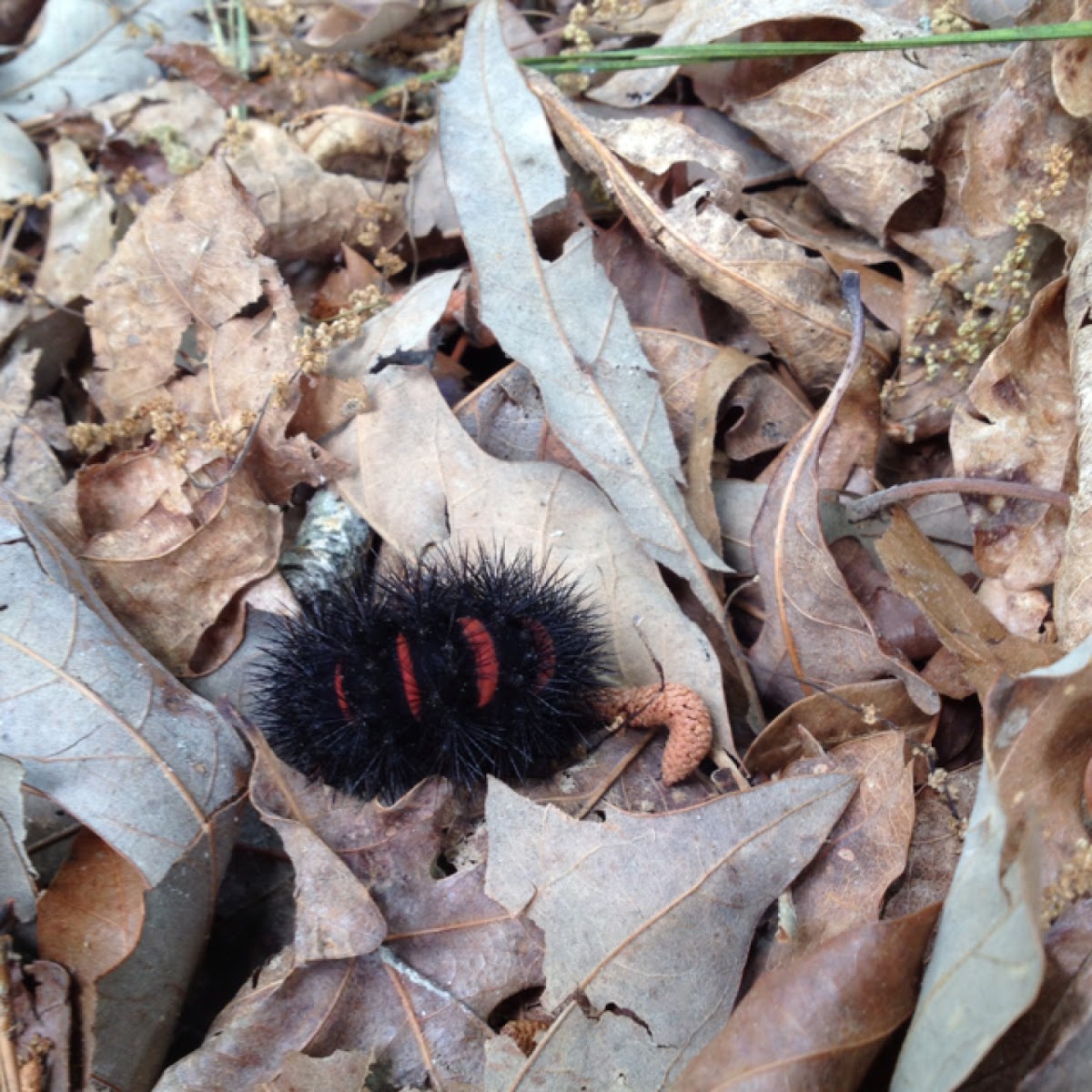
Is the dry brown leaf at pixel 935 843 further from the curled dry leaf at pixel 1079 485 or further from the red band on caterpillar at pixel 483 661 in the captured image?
the red band on caterpillar at pixel 483 661

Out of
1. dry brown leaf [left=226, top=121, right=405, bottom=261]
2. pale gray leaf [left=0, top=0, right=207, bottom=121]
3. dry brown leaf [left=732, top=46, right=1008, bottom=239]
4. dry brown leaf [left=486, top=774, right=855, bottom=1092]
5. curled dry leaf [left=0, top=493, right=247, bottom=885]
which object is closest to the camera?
dry brown leaf [left=486, top=774, right=855, bottom=1092]

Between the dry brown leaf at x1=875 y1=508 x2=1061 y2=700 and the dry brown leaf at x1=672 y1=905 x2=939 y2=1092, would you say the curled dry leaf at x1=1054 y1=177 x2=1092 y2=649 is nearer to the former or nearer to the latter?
the dry brown leaf at x1=875 y1=508 x2=1061 y2=700

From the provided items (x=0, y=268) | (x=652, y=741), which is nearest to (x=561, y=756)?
(x=652, y=741)

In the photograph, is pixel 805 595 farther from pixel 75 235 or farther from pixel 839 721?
pixel 75 235

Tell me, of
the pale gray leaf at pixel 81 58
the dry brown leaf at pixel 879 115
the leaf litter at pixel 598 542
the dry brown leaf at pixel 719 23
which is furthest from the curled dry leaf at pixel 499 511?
the pale gray leaf at pixel 81 58

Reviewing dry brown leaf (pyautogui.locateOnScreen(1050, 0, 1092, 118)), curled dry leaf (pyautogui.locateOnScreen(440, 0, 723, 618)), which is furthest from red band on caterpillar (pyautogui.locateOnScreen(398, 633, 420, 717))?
dry brown leaf (pyautogui.locateOnScreen(1050, 0, 1092, 118))

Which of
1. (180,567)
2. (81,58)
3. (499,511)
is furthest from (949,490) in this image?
(81,58)
